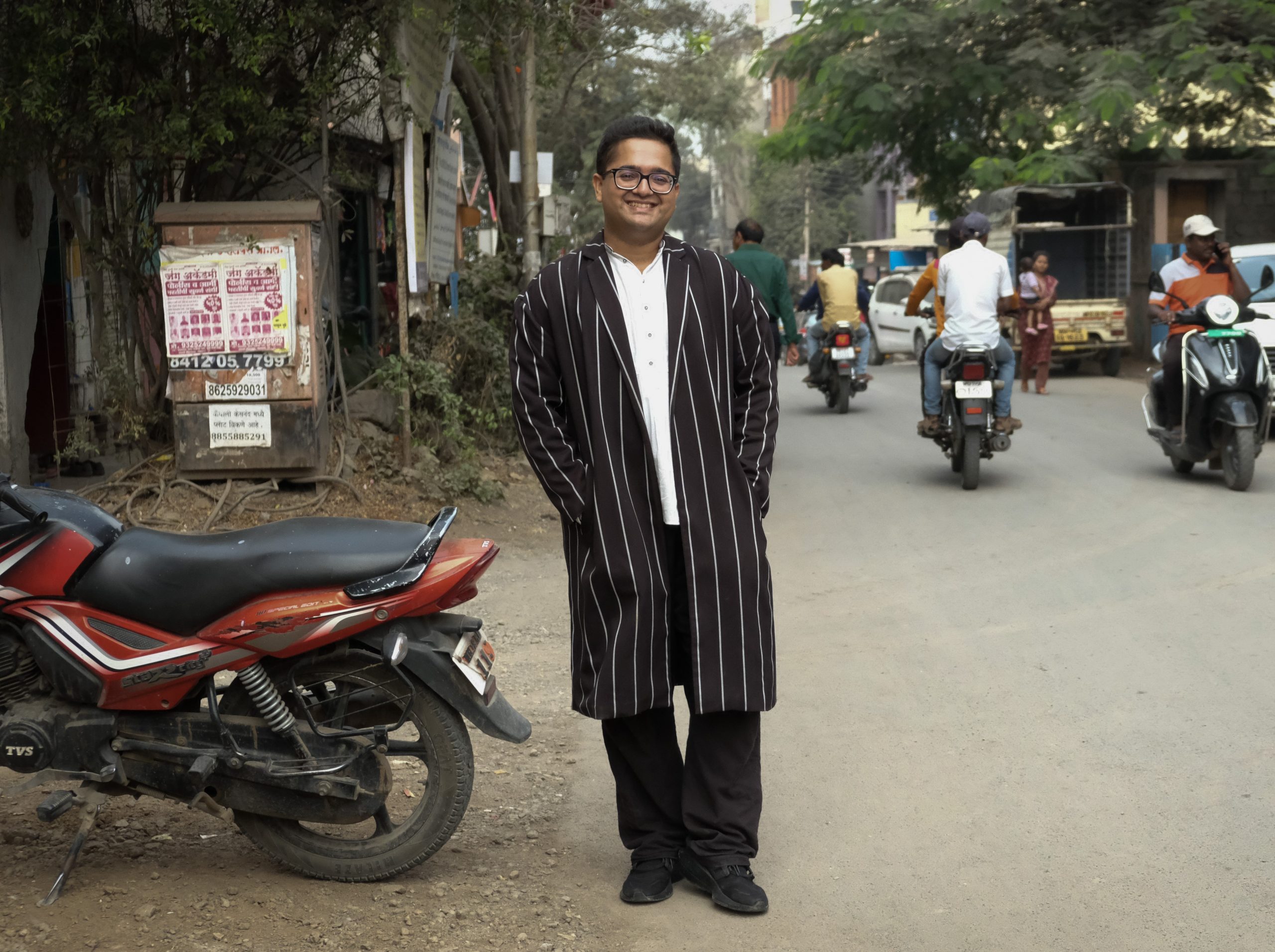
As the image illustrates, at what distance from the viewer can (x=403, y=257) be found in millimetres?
9242

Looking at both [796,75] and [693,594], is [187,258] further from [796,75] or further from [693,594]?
[796,75]

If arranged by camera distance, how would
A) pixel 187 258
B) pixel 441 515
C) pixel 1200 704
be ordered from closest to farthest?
pixel 441 515 < pixel 1200 704 < pixel 187 258

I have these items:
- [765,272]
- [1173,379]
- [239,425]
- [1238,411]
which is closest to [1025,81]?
[765,272]

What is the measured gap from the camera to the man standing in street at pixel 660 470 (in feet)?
11.3

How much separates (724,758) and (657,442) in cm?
80

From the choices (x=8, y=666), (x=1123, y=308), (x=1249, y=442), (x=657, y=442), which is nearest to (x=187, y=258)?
(x=8, y=666)

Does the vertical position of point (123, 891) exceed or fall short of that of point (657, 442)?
it falls short

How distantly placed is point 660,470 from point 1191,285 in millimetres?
7974

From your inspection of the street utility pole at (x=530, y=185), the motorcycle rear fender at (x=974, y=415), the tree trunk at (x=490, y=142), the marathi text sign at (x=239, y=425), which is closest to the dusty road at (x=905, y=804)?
the marathi text sign at (x=239, y=425)

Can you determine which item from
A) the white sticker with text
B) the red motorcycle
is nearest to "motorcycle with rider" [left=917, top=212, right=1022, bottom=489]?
the white sticker with text

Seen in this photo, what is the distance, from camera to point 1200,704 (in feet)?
16.8

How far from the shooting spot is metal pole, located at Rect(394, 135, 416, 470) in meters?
9.04

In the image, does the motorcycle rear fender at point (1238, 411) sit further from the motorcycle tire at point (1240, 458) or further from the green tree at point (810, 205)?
the green tree at point (810, 205)

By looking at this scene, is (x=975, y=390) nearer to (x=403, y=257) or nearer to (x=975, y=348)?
(x=975, y=348)
